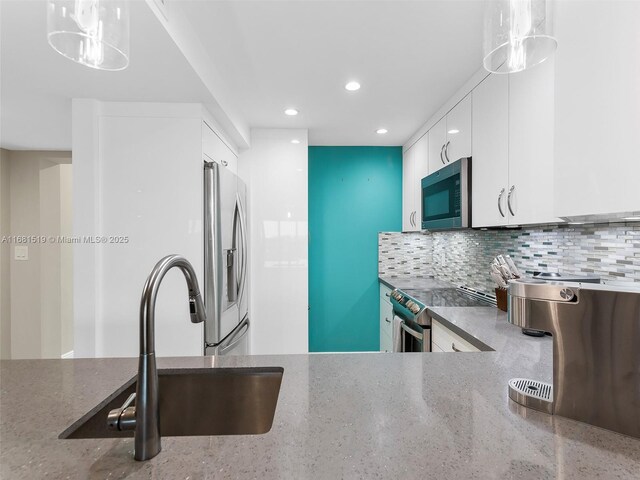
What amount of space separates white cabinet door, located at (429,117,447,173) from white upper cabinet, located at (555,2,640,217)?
1709 millimetres

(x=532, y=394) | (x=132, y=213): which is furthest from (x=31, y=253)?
(x=532, y=394)

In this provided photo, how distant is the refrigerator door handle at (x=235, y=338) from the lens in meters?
2.38

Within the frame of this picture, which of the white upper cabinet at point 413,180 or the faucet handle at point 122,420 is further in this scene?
the white upper cabinet at point 413,180

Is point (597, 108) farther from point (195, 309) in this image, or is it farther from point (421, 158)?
point (421, 158)

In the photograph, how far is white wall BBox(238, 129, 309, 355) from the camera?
3.40 meters

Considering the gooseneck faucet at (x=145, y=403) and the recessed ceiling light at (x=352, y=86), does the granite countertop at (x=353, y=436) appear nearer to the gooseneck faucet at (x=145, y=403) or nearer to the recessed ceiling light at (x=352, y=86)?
the gooseneck faucet at (x=145, y=403)

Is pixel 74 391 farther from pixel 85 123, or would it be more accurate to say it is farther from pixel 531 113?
pixel 531 113

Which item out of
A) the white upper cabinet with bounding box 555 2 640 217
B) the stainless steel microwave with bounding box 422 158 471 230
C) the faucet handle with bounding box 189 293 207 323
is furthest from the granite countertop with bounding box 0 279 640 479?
the stainless steel microwave with bounding box 422 158 471 230

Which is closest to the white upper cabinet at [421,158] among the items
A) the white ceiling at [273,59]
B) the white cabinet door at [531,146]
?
the white ceiling at [273,59]

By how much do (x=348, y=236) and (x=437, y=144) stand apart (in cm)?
152

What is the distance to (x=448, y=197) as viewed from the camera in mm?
2566

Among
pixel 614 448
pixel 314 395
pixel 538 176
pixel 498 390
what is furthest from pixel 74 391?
pixel 538 176

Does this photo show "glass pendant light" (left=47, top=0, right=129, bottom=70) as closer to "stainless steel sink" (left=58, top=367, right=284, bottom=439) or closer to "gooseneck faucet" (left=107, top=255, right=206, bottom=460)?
"gooseneck faucet" (left=107, top=255, right=206, bottom=460)

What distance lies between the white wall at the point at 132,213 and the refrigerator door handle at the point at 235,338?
218 millimetres
